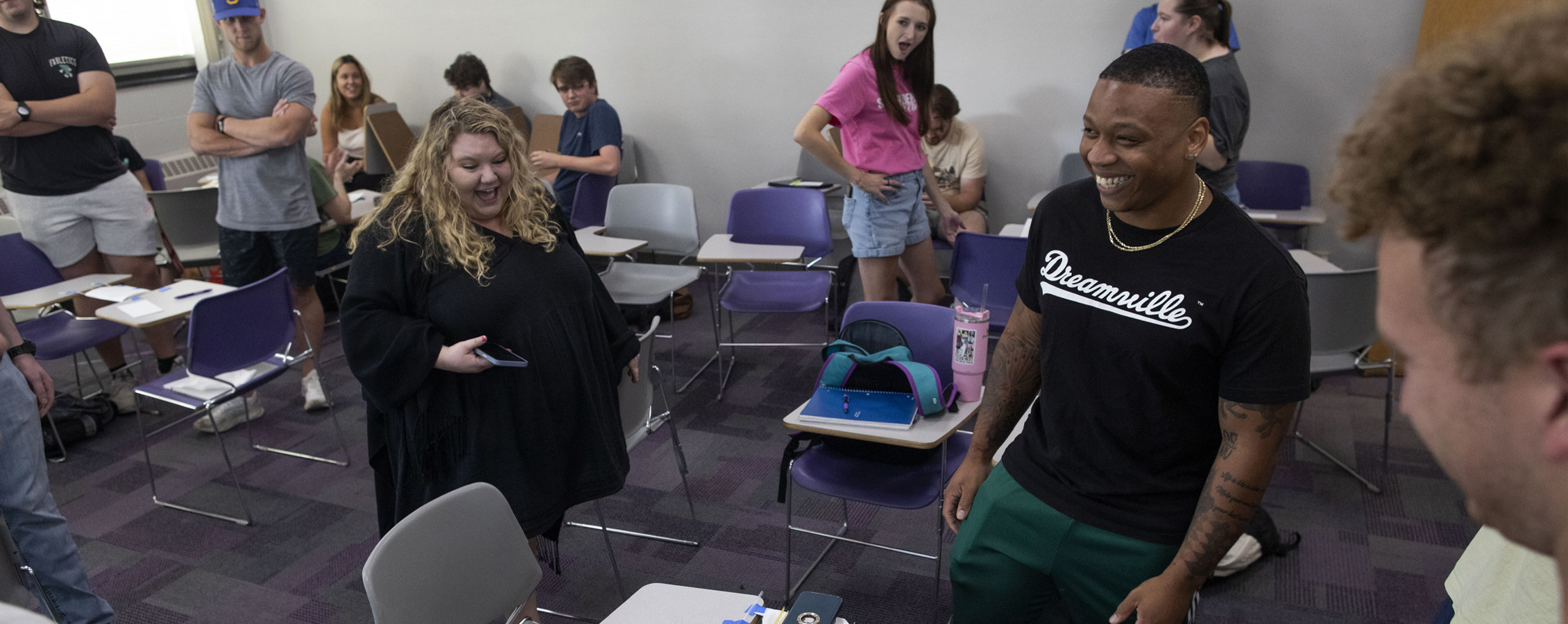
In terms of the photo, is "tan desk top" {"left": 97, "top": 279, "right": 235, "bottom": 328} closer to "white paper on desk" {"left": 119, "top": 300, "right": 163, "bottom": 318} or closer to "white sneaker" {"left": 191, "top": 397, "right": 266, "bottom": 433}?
"white paper on desk" {"left": 119, "top": 300, "right": 163, "bottom": 318}

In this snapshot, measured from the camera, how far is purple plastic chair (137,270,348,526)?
3053mm

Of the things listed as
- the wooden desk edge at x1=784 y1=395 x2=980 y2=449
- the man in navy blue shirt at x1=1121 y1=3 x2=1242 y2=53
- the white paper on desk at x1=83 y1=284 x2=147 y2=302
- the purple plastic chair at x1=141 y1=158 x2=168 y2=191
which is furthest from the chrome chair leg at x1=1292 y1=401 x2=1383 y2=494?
the purple plastic chair at x1=141 y1=158 x2=168 y2=191

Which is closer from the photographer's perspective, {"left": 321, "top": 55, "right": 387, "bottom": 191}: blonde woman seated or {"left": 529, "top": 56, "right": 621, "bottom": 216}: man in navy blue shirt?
{"left": 529, "top": 56, "right": 621, "bottom": 216}: man in navy blue shirt

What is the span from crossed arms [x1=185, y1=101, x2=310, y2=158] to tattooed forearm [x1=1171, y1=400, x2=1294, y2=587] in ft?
11.9

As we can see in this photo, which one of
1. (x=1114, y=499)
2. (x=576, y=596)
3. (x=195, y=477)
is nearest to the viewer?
(x=1114, y=499)

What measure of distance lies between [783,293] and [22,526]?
2.80m

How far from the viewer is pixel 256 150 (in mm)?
3648

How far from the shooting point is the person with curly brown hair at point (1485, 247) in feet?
1.44

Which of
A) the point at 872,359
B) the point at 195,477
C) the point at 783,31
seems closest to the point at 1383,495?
the point at 872,359

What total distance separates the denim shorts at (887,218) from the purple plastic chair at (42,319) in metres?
3.22

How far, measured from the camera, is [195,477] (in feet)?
11.7

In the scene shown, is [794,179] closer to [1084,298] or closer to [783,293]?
[783,293]

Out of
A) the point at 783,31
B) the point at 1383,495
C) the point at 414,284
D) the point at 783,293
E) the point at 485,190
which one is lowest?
the point at 1383,495

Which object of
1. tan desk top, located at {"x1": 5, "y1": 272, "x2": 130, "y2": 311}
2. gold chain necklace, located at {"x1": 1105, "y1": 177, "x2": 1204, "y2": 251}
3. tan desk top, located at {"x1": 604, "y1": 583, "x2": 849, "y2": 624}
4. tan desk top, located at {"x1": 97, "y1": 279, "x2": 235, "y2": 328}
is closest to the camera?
gold chain necklace, located at {"x1": 1105, "y1": 177, "x2": 1204, "y2": 251}
